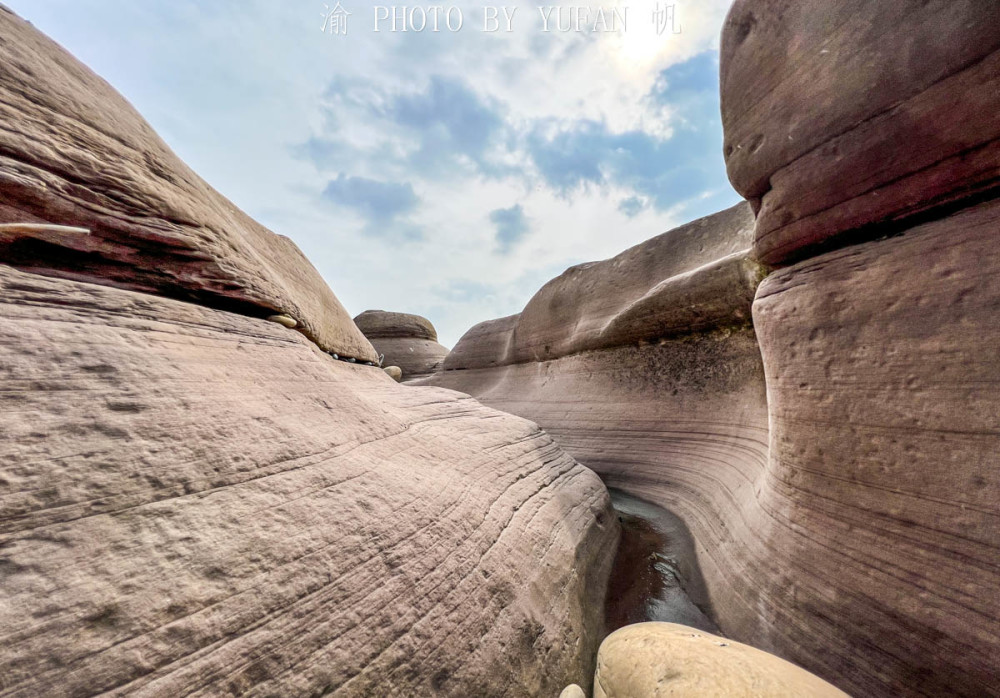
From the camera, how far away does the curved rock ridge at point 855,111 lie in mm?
1546

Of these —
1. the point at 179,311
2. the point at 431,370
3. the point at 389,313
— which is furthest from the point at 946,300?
the point at 389,313

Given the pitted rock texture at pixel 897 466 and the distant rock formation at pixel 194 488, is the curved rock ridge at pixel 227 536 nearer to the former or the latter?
the distant rock formation at pixel 194 488

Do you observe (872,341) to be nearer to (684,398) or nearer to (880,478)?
(880,478)

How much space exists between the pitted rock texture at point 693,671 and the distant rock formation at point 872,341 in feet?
1.71

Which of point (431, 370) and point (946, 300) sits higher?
point (946, 300)

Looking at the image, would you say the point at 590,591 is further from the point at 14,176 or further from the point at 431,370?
the point at 431,370

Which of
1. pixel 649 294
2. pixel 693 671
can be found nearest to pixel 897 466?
pixel 693 671

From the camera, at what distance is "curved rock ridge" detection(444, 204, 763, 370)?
4.44 meters

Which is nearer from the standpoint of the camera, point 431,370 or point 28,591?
point 28,591

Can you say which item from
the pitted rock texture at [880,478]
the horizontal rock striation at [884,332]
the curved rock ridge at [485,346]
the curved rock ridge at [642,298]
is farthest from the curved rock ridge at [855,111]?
the curved rock ridge at [485,346]

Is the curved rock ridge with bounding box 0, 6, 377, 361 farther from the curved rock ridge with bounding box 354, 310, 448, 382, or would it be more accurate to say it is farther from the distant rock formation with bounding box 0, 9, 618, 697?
the curved rock ridge with bounding box 354, 310, 448, 382

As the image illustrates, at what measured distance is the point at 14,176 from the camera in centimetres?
146

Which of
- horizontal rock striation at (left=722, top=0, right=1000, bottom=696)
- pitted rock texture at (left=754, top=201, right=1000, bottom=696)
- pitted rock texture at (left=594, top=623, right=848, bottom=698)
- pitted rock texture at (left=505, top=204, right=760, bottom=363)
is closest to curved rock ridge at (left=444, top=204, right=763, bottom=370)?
pitted rock texture at (left=505, top=204, right=760, bottom=363)

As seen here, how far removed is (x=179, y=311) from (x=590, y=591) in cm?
300
